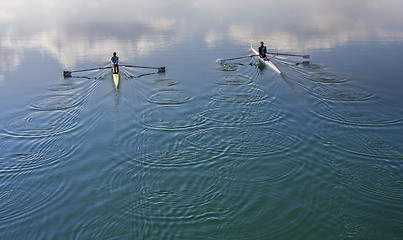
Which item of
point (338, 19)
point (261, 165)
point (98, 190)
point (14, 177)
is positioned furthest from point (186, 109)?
point (338, 19)

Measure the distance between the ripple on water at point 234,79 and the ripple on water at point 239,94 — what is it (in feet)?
2.25

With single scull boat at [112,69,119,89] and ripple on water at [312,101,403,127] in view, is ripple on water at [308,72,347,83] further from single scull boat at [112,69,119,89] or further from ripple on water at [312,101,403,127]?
single scull boat at [112,69,119,89]

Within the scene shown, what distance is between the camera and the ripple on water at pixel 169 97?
53.2 ft

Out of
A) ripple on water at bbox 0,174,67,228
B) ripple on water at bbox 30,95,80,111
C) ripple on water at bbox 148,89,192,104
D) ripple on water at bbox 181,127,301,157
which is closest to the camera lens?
ripple on water at bbox 0,174,67,228

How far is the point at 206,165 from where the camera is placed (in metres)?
11.0

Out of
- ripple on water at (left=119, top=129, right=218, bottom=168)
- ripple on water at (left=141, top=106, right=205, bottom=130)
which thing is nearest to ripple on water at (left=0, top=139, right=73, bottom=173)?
ripple on water at (left=119, top=129, right=218, bottom=168)

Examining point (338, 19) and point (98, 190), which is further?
point (338, 19)

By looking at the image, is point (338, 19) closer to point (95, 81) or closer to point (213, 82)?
point (213, 82)

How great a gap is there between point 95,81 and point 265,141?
12.4 metres

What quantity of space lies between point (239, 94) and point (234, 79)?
10.0ft

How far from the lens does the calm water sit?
8727 mm

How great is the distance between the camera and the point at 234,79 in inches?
778

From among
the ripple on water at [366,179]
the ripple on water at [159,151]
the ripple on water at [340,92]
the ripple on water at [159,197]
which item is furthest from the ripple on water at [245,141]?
the ripple on water at [340,92]

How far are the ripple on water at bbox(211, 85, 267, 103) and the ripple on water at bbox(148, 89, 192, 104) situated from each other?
5.22ft
